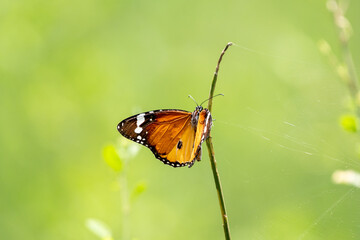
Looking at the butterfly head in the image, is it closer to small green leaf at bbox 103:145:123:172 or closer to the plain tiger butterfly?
the plain tiger butterfly

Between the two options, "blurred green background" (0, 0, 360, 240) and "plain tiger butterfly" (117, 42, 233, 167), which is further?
"blurred green background" (0, 0, 360, 240)

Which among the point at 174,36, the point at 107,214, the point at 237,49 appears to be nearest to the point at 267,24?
the point at 237,49

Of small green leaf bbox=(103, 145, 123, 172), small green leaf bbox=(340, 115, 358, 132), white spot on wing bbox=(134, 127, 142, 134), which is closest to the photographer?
small green leaf bbox=(340, 115, 358, 132)

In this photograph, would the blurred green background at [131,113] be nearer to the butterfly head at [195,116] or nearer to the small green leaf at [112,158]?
the butterfly head at [195,116]

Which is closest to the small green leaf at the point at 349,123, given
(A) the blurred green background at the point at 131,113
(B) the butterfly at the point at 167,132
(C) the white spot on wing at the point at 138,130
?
(B) the butterfly at the point at 167,132

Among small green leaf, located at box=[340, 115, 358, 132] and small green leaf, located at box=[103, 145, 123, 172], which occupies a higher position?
small green leaf, located at box=[103, 145, 123, 172]

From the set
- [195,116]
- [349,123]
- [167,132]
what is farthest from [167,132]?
[349,123]

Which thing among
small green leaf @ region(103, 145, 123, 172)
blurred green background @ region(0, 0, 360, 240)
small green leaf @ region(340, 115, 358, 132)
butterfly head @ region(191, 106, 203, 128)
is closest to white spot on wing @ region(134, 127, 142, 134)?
butterfly head @ region(191, 106, 203, 128)
